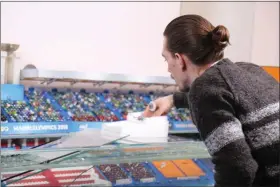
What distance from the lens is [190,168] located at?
227 centimetres

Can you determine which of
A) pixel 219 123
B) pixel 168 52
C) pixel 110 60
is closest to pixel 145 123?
pixel 168 52

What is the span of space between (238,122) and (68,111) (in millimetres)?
1384

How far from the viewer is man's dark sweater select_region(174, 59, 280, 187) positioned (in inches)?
47.4

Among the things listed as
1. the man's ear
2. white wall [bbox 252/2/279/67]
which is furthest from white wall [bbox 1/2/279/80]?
the man's ear

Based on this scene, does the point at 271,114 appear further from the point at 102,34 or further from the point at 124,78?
the point at 102,34

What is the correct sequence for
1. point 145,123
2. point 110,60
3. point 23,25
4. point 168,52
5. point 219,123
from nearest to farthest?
point 219,123, point 168,52, point 145,123, point 23,25, point 110,60

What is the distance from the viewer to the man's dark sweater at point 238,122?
1204 millimetres

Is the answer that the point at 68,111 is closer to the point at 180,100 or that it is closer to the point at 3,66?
the point at 3,66

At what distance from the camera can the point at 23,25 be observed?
2.63 metres

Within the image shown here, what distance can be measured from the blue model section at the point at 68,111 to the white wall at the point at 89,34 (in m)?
0.23

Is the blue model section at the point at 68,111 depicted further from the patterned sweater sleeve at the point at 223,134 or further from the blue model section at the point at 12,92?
the patterned sweater sleeve at the point at 223,134

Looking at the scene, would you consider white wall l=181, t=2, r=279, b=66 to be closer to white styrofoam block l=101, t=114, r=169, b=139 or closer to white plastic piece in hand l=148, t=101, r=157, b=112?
white plastic piece in hand l=148, t=101, r=157, b=112

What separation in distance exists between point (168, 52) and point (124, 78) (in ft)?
4.25

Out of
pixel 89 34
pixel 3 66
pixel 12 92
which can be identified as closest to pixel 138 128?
pixel 12 92
